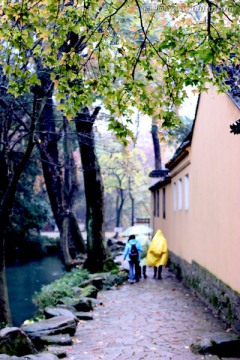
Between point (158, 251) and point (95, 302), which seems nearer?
point (95, 302)

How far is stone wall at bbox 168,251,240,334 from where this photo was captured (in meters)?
8.74

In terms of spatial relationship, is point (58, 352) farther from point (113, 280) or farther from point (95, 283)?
point (113, 280)

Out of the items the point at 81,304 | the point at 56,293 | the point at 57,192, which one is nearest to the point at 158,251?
the point at 56,293

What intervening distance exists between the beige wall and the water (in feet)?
23.1

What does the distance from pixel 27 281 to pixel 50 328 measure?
18296mm

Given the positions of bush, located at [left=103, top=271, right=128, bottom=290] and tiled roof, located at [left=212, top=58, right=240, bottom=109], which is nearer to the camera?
tiled roof, located at [left=212, top=58, right=240, bottom=109]

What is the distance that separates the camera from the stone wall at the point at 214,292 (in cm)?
874

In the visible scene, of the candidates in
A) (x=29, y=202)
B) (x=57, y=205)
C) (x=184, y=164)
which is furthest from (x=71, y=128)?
(x=29, y=202)

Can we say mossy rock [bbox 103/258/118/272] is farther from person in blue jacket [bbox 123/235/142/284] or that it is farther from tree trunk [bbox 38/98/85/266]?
tree trunk [bbox 38/98/85/266]

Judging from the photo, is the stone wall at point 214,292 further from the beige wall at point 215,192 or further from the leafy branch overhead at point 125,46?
the leafy branch overhead at point 125,46

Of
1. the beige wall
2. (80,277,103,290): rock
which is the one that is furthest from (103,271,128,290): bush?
the beige wall

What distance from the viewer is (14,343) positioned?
7.05 meters

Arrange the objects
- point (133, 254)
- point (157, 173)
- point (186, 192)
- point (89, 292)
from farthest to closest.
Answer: point (157, 173)
point (133, 254)
point (186, 192)
point (89, 292)

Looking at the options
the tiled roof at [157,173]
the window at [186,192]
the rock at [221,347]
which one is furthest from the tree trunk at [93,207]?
the tiled roof at [157,173]
